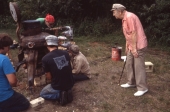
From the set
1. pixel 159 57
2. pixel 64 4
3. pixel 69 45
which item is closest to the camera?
pixel 69 45

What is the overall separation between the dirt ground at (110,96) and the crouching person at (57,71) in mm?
196

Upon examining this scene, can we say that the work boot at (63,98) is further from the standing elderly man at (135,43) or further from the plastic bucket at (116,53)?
the plastic bucket at (116,53)

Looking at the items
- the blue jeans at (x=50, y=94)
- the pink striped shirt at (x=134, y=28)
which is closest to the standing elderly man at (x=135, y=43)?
the pink striped shirt at (x=134, y=28)

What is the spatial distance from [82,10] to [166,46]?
184 inches

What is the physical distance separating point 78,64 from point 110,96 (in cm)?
101

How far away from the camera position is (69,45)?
5.55 m

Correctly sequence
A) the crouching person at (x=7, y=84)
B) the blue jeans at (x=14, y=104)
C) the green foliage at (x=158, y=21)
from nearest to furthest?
the crouching person at (x=7, y=84) → the blue jeans at (x=14, y=104) → the green foliage at (x=158, y=21)

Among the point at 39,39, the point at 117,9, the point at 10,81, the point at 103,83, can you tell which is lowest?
the point at 103,83

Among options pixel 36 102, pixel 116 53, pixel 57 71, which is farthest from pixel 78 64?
pixel 116 53

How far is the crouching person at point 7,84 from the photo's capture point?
373 cm

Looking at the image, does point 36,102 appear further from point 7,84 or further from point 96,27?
point 96,27

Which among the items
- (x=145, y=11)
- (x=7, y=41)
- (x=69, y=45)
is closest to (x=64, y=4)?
(x=145, y=11)

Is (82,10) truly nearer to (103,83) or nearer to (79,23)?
(79,23)

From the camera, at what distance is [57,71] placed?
443 cm
